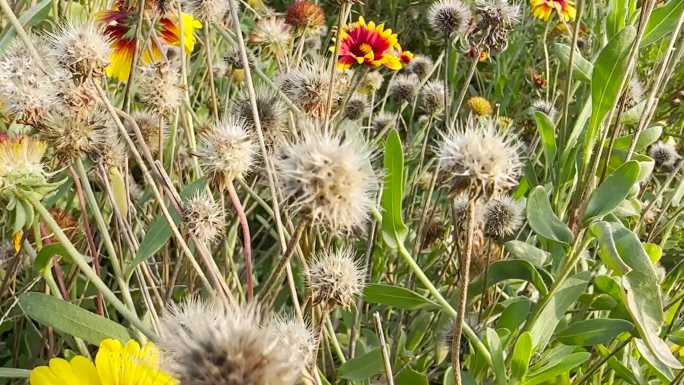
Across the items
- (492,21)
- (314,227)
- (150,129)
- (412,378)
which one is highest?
(492,21)

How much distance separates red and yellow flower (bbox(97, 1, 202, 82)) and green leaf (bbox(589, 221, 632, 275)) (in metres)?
0.76

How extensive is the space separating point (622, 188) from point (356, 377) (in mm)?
427

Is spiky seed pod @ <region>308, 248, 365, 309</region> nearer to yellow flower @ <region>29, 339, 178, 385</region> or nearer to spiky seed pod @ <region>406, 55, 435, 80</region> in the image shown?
yellow flower @ <region>29, 339, 178, 385</region>

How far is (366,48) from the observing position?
5.85ft

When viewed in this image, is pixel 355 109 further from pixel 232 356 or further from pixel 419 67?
pixel 232 356

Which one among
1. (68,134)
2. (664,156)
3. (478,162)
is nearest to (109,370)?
(68,134)

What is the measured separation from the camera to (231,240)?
1.47 metres

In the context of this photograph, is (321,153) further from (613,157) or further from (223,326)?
(613,157)

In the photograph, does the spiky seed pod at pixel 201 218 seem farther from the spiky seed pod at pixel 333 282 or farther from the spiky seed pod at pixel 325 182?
the spiky seed pod at pixel 325 182

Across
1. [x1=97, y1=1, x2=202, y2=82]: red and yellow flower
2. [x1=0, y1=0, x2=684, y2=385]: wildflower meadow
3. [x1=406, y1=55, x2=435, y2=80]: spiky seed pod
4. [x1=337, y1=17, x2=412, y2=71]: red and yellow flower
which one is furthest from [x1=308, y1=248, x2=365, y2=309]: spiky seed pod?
[x1=406, y1=55, x2=435, y2=80]: spiky seed pod

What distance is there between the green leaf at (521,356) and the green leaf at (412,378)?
12 cm

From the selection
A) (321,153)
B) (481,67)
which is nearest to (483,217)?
(321,153)

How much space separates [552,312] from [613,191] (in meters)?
0.19

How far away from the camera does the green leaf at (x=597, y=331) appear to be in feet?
3.43
